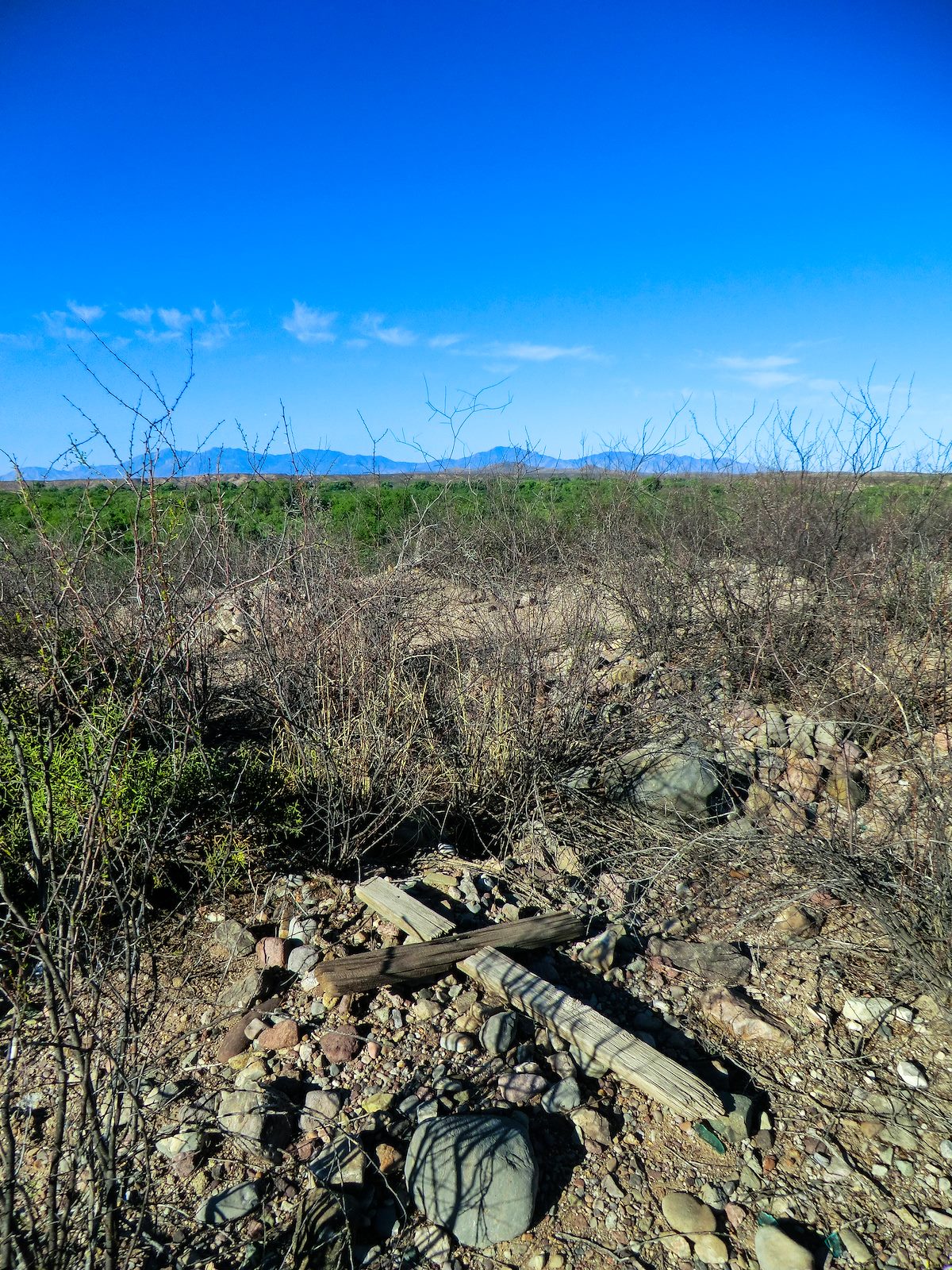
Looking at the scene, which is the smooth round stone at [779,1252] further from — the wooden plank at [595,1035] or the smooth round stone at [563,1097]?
the smooth round stone at [563,1097]

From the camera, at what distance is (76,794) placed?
3.19 m

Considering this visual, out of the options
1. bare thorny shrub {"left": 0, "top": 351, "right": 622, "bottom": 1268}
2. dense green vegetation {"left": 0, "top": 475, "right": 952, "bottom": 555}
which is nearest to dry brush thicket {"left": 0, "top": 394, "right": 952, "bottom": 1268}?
bare thorny shrub {"left": 0, "top": 351, "right": 622, "bottom": 1268}

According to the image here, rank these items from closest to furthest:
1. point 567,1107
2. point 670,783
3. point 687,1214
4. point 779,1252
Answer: point 779,1252 → point 687,1214 → point 567,1107 → point 670,783

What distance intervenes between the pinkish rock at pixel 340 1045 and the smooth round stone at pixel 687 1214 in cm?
101

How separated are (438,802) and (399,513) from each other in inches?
302

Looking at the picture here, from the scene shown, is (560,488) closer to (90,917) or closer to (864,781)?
(864,781)

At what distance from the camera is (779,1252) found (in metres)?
1.88

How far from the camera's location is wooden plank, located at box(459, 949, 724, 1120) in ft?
7.57

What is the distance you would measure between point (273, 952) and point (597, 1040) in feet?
3.99

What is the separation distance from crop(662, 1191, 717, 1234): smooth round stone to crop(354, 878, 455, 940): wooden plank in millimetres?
1154

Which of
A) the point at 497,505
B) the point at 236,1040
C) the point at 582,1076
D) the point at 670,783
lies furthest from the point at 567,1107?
the point at 497,505

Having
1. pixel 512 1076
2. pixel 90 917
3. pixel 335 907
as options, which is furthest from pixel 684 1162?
pixel 90 917

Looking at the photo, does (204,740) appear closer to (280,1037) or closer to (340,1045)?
(280,1037)

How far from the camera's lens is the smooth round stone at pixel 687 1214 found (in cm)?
198
